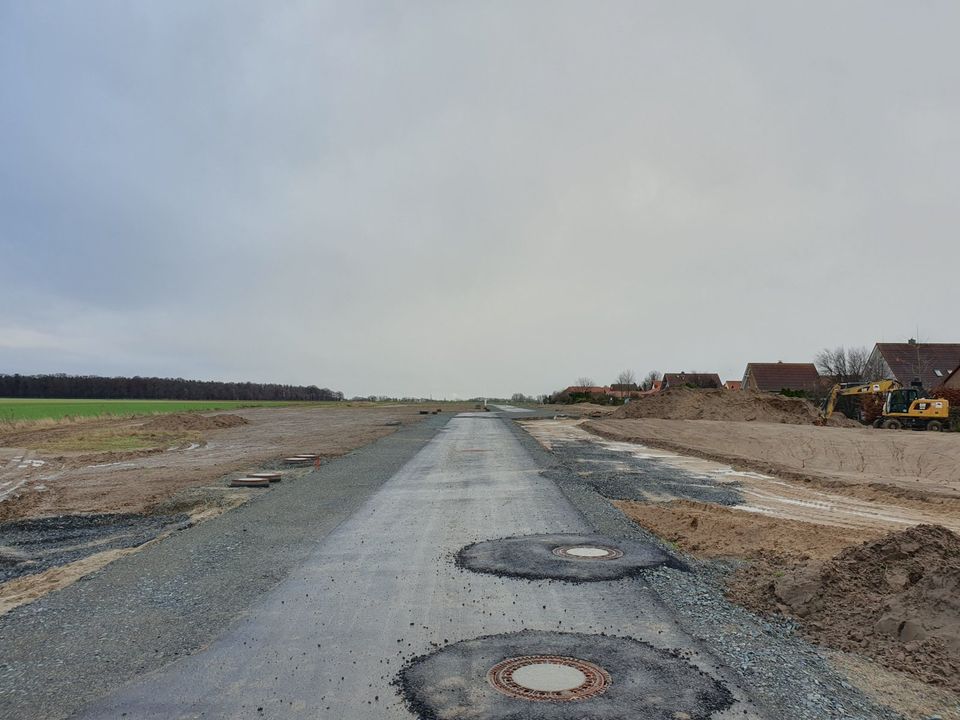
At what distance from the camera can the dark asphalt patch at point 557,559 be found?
24.5ft

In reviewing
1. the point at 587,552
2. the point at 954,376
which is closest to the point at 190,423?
the point at 587,552

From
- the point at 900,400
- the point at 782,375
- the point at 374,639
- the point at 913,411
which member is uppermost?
the point at 782,375

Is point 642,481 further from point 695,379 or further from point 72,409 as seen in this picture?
point 695,379

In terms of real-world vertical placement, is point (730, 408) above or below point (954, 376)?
below

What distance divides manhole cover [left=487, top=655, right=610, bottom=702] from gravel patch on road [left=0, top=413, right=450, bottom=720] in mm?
2617

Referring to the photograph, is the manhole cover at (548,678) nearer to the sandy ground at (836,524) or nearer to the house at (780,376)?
the sandy ground at (836,524)

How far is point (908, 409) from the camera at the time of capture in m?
31.6

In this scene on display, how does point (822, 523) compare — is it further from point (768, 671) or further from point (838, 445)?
A: point (838, 445)

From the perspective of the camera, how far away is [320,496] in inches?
525

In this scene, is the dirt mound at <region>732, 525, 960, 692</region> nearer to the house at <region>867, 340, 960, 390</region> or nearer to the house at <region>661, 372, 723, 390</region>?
the house at <region>867, 340, 960, 390</region>

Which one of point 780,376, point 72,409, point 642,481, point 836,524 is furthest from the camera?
point 780,376

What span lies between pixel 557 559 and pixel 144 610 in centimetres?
458

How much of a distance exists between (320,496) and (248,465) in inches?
295

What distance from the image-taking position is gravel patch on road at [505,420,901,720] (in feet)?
14.1
